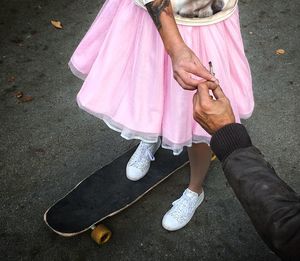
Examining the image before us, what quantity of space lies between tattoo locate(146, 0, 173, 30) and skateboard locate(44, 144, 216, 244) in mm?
1145

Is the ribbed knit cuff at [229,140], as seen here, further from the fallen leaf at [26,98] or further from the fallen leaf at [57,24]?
the fallen leaf at [57,24]

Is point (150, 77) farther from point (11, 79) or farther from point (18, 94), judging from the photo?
point (11, 79)

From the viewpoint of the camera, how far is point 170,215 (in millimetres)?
2342

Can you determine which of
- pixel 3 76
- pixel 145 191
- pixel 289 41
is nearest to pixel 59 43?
pixel 3 76

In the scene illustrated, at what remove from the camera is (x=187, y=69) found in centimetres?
152

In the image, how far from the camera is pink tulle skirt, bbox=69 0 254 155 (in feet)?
5.92

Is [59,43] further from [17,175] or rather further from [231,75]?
[231,75]

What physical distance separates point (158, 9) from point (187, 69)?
31cm

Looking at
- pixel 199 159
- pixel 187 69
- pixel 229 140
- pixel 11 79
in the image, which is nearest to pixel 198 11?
pixel 187 69

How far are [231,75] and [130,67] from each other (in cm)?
50

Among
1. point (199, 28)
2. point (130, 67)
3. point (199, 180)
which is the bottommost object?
point (199, 180)

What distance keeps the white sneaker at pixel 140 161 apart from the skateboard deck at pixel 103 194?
0.04 meters

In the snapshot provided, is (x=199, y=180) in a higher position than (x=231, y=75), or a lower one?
lower

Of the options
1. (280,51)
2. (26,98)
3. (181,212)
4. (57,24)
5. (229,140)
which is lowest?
(280,51)
